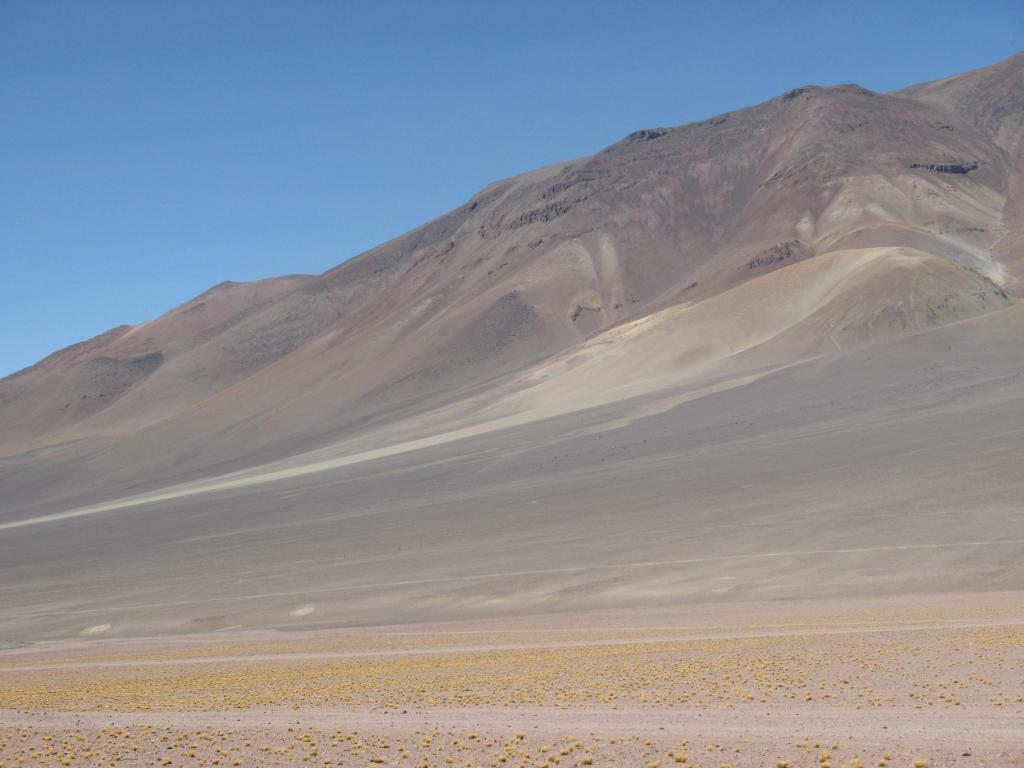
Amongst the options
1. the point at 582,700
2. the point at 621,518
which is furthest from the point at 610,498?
the point at 582,700

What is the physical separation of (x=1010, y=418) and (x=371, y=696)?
38.8 metres

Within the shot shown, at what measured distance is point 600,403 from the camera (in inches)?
2847

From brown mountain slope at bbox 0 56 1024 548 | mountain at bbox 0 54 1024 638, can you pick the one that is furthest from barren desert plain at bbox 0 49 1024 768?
brown mountain slope at bbox 0 56 1024 548

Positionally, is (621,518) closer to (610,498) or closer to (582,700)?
(610,498)

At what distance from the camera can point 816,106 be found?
136750 millimetres

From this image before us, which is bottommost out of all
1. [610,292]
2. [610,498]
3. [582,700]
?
[610,498]

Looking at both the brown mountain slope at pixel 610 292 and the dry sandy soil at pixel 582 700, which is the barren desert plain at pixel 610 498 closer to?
the dry sandy soil at pixel 582 700

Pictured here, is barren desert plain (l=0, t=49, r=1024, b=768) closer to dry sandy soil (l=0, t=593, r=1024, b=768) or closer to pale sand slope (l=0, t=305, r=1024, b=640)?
dry sandy soil (l=0, t=593, r=1024, b=768)

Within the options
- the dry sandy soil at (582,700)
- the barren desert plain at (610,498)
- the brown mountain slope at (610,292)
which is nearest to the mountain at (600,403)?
the barren desert plain at (610,498)

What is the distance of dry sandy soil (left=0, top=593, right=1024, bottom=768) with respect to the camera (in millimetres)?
10258

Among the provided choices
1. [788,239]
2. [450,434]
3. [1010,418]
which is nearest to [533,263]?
[788,239]

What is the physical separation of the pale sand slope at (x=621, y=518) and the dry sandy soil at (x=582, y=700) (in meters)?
7.68

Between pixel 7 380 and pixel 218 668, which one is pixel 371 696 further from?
pixel 7 380

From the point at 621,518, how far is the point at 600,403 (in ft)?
106
